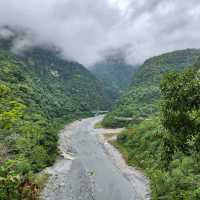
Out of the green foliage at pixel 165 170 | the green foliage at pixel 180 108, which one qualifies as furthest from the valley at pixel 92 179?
the green foliage at pixel 180 108

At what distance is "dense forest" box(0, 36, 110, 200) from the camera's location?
17.4m

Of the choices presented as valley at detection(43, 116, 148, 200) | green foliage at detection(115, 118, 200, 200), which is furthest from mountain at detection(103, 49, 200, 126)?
valley at detection(43, 116, 148, 200)

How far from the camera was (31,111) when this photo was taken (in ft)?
277

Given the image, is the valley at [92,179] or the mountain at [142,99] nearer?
the valley at [92,179]

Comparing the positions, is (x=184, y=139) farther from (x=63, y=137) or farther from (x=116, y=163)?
(x=63, y=137)

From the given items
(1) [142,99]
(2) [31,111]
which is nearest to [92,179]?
(2) [31,111]

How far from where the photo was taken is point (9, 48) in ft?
577

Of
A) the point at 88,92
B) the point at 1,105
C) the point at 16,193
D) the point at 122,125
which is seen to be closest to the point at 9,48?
the point at 88,92

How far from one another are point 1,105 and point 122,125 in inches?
4016

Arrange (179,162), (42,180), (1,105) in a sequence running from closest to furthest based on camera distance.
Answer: (1,105)
(179,162)
(42,180)

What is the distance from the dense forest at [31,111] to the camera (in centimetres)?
1738

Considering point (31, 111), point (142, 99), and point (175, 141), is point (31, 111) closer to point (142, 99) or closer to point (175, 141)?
point (142, 99)

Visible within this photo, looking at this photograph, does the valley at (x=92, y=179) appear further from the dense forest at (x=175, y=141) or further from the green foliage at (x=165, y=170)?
the dense forest at (x=175, y=141)

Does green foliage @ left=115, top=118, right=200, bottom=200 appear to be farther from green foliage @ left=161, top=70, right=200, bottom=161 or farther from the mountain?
the mountain
